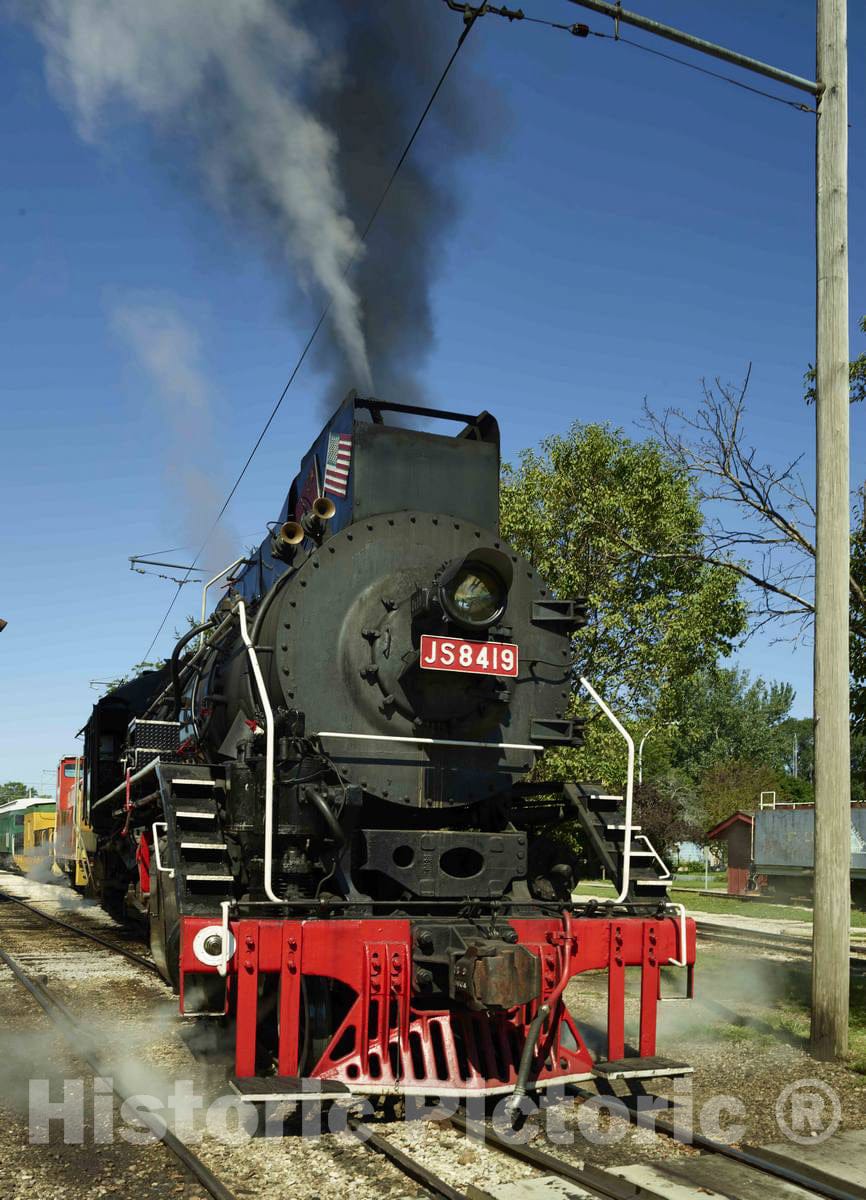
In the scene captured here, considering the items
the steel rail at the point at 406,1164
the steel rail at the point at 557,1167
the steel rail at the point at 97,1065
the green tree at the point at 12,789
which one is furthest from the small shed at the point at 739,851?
the green tree at the point at 12,789

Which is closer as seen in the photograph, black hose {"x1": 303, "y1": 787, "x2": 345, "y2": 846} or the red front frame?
the red front frame

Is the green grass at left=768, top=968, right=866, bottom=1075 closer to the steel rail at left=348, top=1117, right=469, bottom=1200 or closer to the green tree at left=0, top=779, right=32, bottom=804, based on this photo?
the steel rail at left=348, top=1117, right=469, bottom=1200

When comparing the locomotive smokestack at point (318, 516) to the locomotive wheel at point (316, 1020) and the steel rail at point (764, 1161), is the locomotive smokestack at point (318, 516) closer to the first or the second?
the locomotive wheel at point (316, 1020)

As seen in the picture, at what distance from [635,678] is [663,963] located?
12.0 meters

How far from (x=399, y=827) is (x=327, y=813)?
2.98 ft

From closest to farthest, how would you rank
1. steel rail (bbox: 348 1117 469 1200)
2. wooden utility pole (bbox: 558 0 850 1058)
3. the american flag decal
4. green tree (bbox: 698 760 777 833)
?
steel rail (bbox: 348 1117 469 1200), the american flag decal, wooden utility pole (bbox: 558 0 850 1058), green tree (bbox: 698 760 777 833)

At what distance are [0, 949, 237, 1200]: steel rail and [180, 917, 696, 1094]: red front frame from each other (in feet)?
1.49

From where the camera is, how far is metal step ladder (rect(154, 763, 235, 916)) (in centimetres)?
581

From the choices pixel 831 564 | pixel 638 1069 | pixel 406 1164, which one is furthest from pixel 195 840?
pixel 831 564

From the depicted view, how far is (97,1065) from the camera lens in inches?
266

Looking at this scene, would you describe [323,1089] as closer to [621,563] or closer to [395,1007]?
[395,1007]

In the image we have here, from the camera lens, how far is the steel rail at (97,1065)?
181 inches

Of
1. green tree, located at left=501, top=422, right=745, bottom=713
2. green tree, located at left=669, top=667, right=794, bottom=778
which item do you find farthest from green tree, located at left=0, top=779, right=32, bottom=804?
green tree, located at left=501, top=422, right=745, bottom=713

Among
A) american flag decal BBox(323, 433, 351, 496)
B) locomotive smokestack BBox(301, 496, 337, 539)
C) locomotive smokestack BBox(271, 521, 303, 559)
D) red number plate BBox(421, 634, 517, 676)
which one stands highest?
american flag decal BBox(323, 433, 351, 496)
